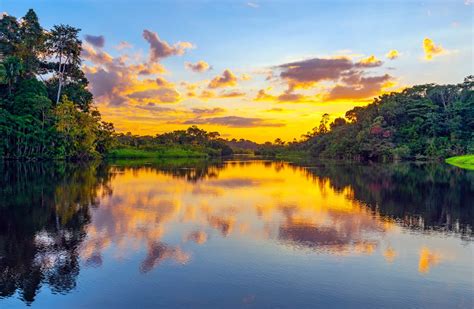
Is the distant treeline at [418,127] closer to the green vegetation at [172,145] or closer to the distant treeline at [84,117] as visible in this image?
the distant treeline at [84,117]

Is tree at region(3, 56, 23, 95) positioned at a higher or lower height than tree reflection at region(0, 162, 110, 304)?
higher

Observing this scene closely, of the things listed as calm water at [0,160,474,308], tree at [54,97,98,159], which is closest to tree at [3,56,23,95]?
tree at [54,97,98,159]

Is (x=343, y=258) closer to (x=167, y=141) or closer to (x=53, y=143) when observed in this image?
(x=53, y=143)

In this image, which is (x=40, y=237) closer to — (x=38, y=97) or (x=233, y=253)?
(x=233, y=253)

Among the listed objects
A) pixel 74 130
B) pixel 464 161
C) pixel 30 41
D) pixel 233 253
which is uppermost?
pixel 30 41

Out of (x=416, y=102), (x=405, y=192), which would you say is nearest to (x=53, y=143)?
(x=405, y=192)

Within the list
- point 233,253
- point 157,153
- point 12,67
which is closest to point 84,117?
point 12,67

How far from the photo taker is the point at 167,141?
101188 millimetres

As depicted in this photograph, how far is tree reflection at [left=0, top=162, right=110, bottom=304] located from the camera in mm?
7719

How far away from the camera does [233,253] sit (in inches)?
394

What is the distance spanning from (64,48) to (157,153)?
123 ft

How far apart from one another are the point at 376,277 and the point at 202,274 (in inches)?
142

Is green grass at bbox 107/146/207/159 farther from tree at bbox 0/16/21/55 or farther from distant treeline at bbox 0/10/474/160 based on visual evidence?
tree at bbox 0/16/21/55

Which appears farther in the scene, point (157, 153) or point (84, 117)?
point (157, 153)
